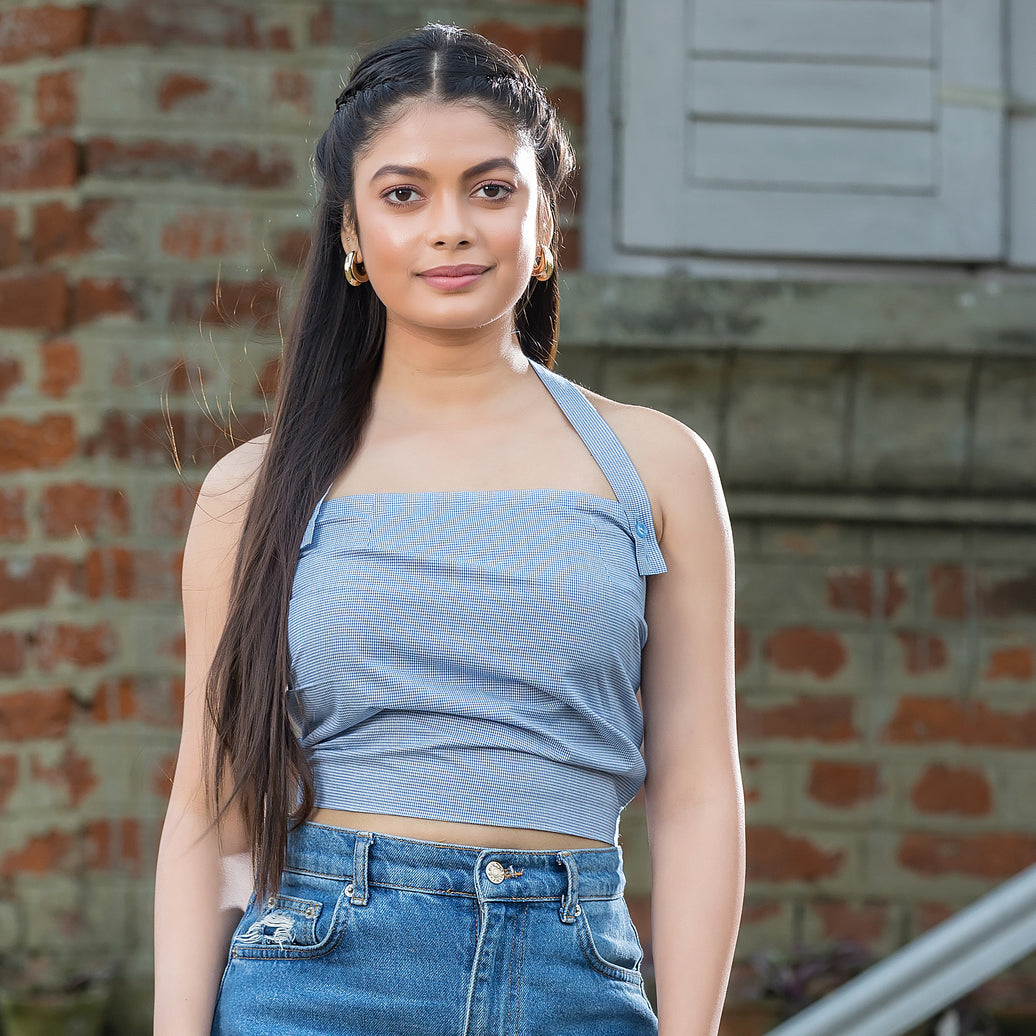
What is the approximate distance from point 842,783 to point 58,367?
183 cm

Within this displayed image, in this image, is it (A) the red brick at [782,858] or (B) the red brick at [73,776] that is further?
(A) the red brick at [782,858]

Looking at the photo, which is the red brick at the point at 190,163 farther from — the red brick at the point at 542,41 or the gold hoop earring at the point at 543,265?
the gold hoop earring at the point at 543,265

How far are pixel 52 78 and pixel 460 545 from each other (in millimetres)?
2084

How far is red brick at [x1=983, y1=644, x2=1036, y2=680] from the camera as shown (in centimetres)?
326

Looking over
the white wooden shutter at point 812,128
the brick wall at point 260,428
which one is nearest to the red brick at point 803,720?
the brick wall at point 260,428

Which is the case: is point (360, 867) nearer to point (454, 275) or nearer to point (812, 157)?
point (454, 275)

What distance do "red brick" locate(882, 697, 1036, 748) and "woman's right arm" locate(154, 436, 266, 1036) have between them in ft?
6.35

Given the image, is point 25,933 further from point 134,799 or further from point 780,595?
point 780,595

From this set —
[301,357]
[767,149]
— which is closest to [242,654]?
[301,357]

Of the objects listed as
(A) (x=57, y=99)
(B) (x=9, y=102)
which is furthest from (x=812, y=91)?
(B) (x=9, y=102)

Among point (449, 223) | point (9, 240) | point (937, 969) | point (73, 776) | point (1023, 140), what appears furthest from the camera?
point (1023, 140)

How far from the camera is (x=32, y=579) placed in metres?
3.14

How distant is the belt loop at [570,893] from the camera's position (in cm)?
148

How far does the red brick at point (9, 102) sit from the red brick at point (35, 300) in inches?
13.0
